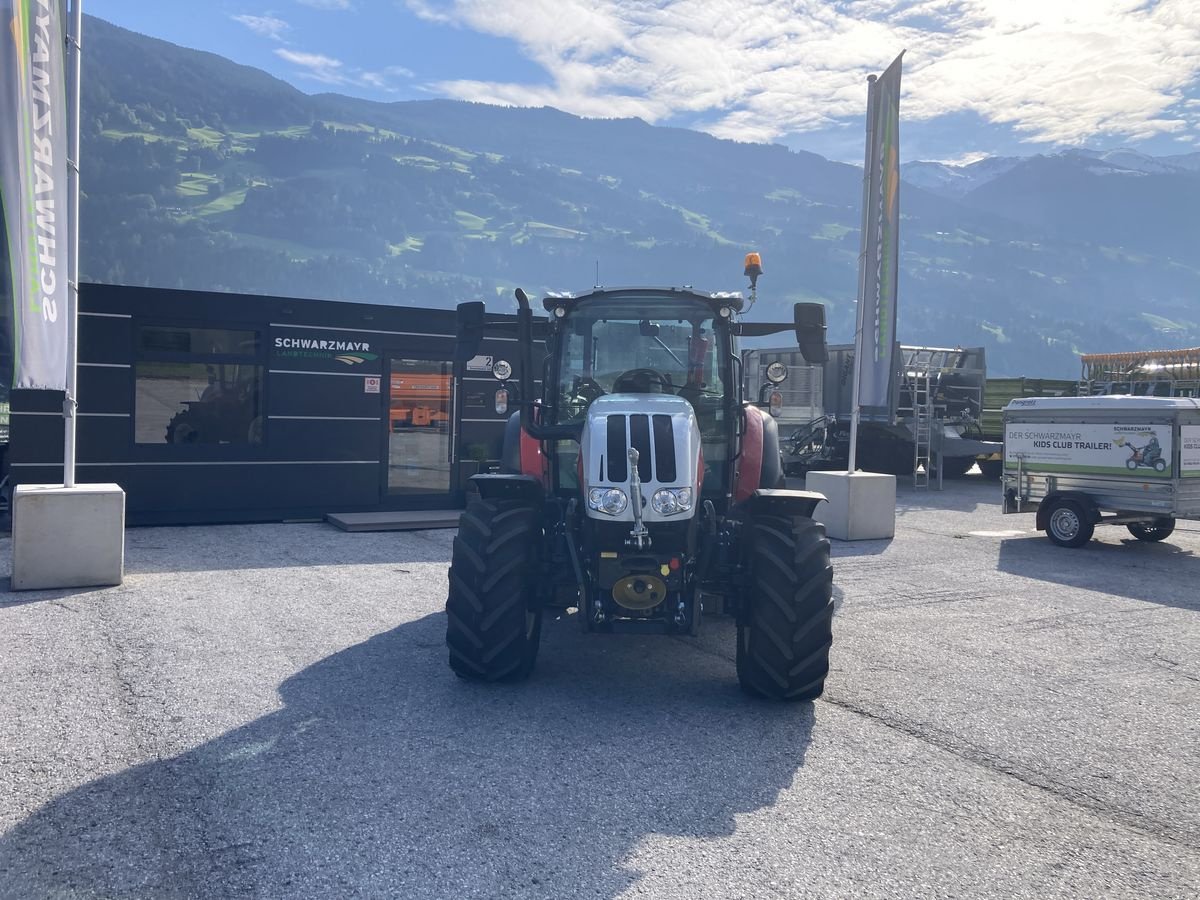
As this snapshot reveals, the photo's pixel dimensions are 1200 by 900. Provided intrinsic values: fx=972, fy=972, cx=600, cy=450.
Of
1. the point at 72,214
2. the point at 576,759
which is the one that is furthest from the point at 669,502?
the point at 72,214

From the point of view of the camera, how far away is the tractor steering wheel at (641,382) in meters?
6.27

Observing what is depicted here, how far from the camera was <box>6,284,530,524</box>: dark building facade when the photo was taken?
38.3 ft

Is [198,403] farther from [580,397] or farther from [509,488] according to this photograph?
[509,488]

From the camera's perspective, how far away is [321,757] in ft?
14.9

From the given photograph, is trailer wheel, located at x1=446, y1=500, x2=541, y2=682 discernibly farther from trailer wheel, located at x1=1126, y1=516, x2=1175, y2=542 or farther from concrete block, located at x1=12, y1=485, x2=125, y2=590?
trailer wheel, located at x1=1126, y1=516, x2=1175, y2=542

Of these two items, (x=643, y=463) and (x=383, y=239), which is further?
(x=383, y=239)

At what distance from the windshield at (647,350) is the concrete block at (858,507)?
249 inches

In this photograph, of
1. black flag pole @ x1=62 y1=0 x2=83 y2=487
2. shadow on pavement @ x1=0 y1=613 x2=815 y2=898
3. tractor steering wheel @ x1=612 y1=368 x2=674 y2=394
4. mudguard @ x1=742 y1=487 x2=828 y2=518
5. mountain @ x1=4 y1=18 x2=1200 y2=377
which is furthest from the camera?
mountain @ x1=4 y1=18 x2=1200 y2=377

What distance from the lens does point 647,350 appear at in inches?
251

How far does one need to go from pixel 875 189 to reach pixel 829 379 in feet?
31.8

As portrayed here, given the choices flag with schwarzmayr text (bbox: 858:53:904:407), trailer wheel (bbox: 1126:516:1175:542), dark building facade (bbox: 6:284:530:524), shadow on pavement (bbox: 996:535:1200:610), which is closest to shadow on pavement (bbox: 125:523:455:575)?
dark building facade (bbox: 6:284:530:524)

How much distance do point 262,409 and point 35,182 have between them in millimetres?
5140

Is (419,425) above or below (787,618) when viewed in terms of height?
above

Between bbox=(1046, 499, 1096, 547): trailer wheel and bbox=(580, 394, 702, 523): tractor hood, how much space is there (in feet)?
28.4
